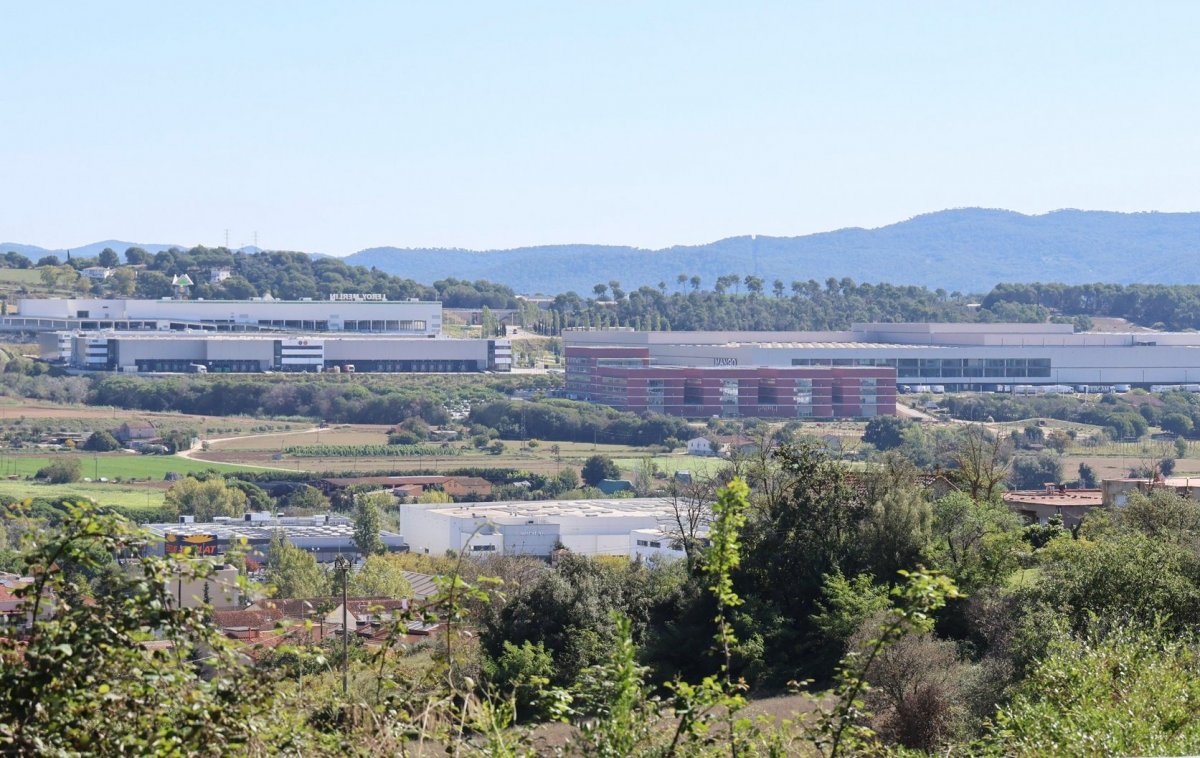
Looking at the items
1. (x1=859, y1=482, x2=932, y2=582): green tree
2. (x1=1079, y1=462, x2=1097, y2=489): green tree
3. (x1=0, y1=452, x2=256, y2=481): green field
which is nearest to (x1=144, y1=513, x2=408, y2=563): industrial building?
(x1=0, y1=452, x2=256, y2=481): green field

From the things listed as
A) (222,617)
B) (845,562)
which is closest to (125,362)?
(222,617)

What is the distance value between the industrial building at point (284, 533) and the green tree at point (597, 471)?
12.7m

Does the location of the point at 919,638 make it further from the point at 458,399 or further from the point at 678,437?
the point at 458,399

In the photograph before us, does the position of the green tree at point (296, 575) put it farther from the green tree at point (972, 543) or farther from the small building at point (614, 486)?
the small building at point (614, 486)

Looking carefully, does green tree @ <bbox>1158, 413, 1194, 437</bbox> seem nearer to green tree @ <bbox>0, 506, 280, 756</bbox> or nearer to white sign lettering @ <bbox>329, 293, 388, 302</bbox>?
white sign lettering @ <bbox>329, 293, 388, 302</bbox>

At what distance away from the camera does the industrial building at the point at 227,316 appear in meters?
101

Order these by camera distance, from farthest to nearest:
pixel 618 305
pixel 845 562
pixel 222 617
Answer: pixel 618 305 → pixel 222 617 → pixel 845 562

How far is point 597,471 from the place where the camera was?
59.3 metres

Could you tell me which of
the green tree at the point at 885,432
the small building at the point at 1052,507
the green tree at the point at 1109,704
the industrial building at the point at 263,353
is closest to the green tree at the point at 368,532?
the small building at the point at 1052,507

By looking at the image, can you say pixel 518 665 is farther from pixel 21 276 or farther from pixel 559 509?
pixel 21 276

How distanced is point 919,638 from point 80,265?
402ft

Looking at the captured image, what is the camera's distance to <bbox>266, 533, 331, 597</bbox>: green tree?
1293 inches

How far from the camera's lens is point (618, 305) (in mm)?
122500

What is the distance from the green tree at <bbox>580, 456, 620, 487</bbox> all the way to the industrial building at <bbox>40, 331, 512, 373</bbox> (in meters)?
34.1
